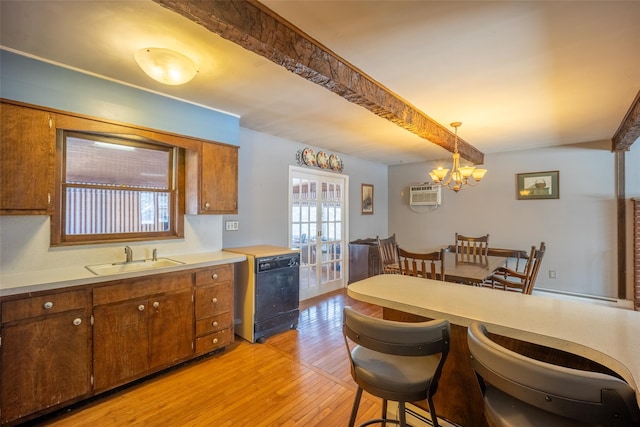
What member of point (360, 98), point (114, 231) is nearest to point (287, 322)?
point (114, 231)

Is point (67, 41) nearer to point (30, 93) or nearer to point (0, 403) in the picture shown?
point (30, 93)

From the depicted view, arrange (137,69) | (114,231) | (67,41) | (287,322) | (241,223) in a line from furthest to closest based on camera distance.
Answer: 1. (241,223)
2. (287,322)
3. (114,231)
4. (137,69)
5. (67,41)

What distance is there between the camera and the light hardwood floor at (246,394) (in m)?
1.89

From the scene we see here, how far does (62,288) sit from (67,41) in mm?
1515

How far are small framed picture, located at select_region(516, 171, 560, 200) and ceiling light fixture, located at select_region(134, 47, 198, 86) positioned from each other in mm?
4894

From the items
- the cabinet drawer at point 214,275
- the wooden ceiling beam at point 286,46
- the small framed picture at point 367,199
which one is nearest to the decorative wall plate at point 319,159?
the small framed picture at point 367,199

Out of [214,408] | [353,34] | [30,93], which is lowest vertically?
[214,408]

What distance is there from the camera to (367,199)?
561 cm

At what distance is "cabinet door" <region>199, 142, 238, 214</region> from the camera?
2828 millimetres

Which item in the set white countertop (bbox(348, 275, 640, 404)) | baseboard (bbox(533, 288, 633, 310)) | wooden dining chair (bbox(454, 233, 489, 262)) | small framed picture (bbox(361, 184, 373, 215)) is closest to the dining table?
wooden dining chair (bbox(454, 233, 489, 262))

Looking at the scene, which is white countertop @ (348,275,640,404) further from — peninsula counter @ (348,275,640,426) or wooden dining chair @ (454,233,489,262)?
wooden dining chair @ (454,233,489,262)

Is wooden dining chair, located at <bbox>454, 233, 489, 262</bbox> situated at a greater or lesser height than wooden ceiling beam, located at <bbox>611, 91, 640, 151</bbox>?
lesser

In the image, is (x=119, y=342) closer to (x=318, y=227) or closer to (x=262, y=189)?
(x=262, y=189)

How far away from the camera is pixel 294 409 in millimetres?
1980
